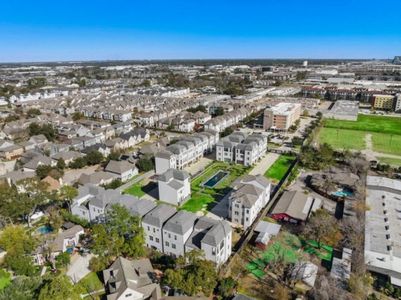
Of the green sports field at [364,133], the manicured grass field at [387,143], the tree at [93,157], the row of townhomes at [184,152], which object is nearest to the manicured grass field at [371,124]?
the green sports field at [364,133]

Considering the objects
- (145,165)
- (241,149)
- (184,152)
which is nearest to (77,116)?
(145,165)

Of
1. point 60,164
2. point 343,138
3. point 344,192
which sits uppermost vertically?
point 60,164

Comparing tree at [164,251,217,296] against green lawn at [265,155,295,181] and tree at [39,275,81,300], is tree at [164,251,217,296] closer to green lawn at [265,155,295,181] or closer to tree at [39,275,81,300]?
tree at [39,275,81,300]

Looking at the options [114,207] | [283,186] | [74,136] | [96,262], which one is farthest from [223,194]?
[74,136]

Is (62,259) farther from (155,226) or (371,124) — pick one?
(371,124)

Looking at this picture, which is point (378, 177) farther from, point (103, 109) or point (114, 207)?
point (103, 109)
